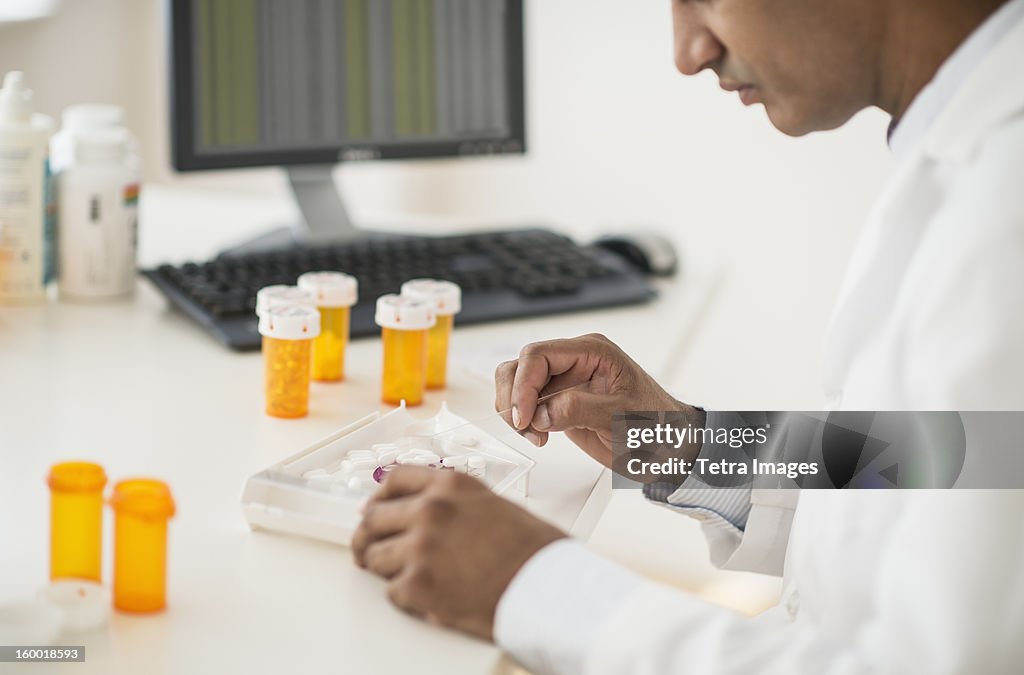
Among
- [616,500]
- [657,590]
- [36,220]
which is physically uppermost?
[36,220]

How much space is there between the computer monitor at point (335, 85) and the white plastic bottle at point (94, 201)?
105 mm

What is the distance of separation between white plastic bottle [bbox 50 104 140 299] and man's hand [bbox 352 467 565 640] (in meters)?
0.76

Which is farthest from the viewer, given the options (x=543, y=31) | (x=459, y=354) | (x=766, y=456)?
(x=543, y=31)

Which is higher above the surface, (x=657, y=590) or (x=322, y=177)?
(x=322, y=177)

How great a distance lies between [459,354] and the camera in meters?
1.28

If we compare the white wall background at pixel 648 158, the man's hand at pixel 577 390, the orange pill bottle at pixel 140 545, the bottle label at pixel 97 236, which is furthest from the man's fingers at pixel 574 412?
the white wall background at pixel 648 158

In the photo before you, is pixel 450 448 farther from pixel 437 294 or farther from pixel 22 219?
pixel 22 219

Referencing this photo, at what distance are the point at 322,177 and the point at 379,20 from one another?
23 centimetres

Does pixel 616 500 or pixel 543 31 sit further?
pixel 543 31

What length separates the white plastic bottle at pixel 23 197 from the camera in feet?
4.34

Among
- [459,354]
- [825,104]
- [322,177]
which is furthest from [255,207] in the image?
[825,104]

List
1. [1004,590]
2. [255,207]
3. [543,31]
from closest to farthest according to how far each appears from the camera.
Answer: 1. [1004,590]
2. [255,207]
3. [543,31]

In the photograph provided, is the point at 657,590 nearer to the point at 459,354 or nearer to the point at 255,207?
the point at 459,354

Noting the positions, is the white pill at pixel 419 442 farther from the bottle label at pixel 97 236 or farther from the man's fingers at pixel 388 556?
the bottle label at pixel 97 236
